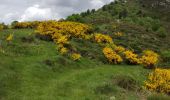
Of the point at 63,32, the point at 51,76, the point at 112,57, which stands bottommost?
the point at 51,76

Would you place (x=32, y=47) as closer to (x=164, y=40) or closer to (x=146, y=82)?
(x=146, y=82)

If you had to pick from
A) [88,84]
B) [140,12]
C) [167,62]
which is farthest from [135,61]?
[140,12]

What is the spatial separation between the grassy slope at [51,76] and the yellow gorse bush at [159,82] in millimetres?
901

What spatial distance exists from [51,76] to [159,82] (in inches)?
334

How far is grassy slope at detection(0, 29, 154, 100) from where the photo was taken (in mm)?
25797

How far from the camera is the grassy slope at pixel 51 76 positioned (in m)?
25.8

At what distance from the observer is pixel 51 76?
3045 centimetres

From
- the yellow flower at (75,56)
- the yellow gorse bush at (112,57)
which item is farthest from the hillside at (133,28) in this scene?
the yellow flower at (75,56)

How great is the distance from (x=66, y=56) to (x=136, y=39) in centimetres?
1718

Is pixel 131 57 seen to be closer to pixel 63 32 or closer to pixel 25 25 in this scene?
pixel 63 32

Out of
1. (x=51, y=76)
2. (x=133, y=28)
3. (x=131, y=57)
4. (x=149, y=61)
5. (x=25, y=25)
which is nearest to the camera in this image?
(x=51, y=76)

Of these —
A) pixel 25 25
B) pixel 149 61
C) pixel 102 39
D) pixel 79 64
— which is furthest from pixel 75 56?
pixel 25 25

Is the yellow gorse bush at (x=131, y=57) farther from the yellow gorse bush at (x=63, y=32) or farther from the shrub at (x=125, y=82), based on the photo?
the shrub at (x=125, y=82)

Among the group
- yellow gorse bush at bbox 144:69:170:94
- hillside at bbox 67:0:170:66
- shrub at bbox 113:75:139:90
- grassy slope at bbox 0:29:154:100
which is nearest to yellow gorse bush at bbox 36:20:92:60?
grassy slope at bbox 0:29:154:100
